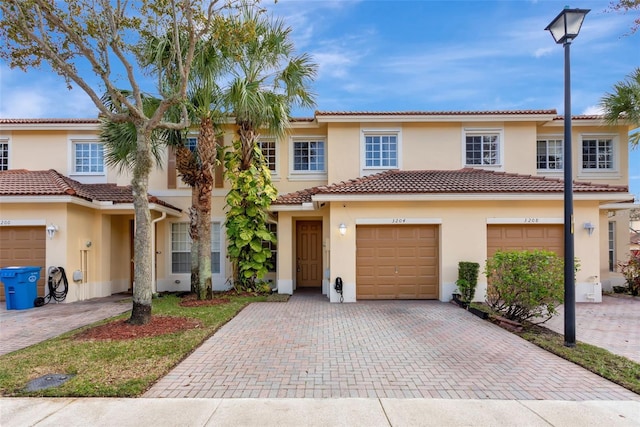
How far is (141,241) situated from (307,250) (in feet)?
25.0

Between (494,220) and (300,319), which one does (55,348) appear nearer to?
(300,319)

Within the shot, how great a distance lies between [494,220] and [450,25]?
6.62m

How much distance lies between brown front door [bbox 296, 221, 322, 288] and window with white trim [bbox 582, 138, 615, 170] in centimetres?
1150

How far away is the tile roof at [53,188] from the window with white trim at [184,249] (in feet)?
3.25

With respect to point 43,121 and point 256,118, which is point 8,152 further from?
point 256,118

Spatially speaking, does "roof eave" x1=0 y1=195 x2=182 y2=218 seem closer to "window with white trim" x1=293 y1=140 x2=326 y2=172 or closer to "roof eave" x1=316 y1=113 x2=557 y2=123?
"window with white trim" x1=293 y1=140 x2=326 y2=172

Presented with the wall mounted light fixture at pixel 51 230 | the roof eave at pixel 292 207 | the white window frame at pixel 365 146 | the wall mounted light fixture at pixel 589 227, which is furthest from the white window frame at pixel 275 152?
the wall mounted light fixture at pixel 589 227

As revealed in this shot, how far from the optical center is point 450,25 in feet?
38.7

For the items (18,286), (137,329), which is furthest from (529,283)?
(18,286)

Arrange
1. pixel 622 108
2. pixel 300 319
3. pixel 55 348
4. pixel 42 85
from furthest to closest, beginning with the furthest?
pixel 622 108
pixel 42 85
pixel 300 319
pixel 55 348

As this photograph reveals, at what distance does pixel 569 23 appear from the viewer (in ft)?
21.4

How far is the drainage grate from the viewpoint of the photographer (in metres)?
4.87

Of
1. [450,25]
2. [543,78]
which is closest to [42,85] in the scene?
[450,25]

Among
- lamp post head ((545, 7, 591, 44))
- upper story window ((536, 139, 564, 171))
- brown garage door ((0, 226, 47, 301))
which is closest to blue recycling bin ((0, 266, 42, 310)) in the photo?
brown garage door ((0, 226, 47, 301))
